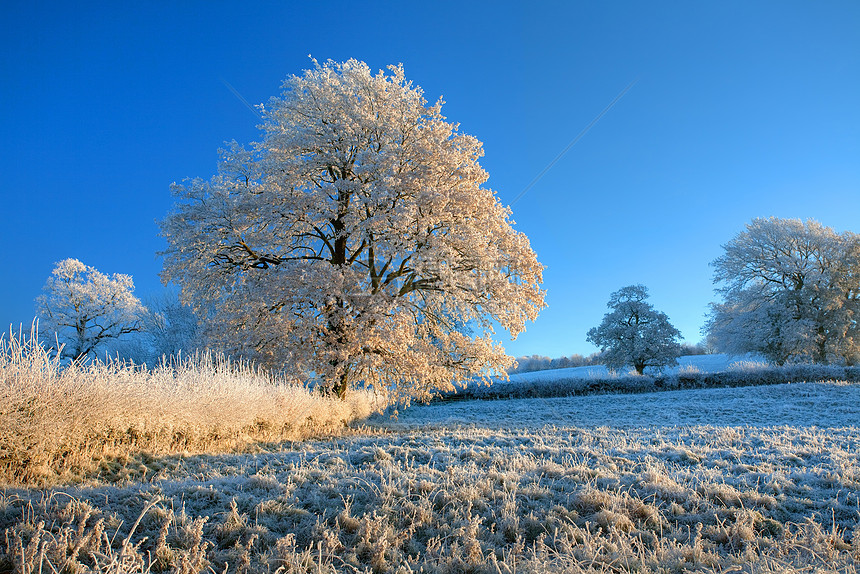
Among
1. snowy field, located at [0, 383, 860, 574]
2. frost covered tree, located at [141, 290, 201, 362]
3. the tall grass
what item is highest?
frost covered tree, located at [141, 290, 201, 362]

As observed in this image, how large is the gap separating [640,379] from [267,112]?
2840 cm

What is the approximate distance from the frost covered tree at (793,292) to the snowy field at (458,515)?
2885 centimetres

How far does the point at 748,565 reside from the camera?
347cm

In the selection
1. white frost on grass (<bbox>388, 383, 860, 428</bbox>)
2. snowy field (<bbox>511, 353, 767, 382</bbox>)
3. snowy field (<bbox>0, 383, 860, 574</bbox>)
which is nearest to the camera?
snowy field (<bbox>0, 383, 860, 574</bbox>)

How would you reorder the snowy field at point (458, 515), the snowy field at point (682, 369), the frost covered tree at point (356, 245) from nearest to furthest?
the snowy field at point (458, 515) < the frost covered tree at point (356, 245) < the snowy field at point (682, 369)

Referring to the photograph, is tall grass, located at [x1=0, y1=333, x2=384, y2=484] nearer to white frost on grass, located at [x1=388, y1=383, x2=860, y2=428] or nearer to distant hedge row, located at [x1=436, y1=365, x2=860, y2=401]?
white frost on grass, located at [x1=388, y1=383, x2=860, y2=428]

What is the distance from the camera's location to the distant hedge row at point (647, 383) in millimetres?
27625

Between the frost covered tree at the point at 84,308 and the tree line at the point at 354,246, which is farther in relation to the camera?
the frost covered tree at the point at 84,308

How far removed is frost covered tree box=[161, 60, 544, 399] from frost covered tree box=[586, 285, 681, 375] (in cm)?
2582

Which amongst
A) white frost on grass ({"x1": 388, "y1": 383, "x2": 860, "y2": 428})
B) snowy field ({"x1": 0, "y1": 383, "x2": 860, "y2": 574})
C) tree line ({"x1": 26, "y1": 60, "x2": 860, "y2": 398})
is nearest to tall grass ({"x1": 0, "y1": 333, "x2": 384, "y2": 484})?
snowy field ({"x1": 0, "y1": 383, "x2": 860, "y2": 574})

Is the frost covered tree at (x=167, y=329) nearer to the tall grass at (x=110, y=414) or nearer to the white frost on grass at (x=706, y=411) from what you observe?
the white frost on grass at (x=706, y=411)

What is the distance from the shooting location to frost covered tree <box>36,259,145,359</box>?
104ft

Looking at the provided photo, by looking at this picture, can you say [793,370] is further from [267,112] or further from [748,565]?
[267,112]

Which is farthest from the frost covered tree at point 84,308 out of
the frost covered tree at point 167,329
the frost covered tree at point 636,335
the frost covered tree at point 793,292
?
the frost covered tree at point 793,292
